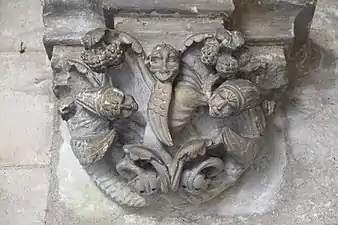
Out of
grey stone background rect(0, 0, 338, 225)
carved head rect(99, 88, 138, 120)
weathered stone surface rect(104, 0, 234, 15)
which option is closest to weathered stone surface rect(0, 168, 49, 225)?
grey stone background rect(0, 0, 338, 225)

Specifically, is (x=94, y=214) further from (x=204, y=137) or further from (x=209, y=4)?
(x=209, y=4)

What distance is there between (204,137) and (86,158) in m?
0.22

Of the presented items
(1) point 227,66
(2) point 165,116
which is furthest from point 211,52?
(2) point 165,116

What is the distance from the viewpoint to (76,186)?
1805 millimetres

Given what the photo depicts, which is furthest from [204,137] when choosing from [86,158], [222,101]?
[86,158]

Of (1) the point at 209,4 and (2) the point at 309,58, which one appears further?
(2) the point at 309,58

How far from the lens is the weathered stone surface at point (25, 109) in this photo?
1.86m

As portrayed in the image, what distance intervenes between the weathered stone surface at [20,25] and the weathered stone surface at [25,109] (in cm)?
4

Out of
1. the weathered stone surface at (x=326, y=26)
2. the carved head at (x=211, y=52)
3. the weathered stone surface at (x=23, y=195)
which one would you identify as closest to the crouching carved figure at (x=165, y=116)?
the carved head at (x=211, y=52)

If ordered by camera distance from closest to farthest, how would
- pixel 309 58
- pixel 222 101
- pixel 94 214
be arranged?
pixel 222 101 < pixel 94 214 < pixel 309 58

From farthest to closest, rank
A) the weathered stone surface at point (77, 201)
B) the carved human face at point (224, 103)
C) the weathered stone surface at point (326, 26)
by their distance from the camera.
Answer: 1. the weathered stone surface at point (326, 26)
2. the weathered stone surface at point (77, 201)
3. the carved human face at point (224, 103)

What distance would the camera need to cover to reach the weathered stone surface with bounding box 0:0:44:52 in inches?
81.4

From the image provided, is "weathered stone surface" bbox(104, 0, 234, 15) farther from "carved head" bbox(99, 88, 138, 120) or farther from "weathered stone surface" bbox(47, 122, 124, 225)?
"weathered stone surface" bbox(47, 122, 124, 225)

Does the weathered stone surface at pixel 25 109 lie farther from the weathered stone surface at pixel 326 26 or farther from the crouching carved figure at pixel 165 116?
the weathered stone surface at pixel 326 26
